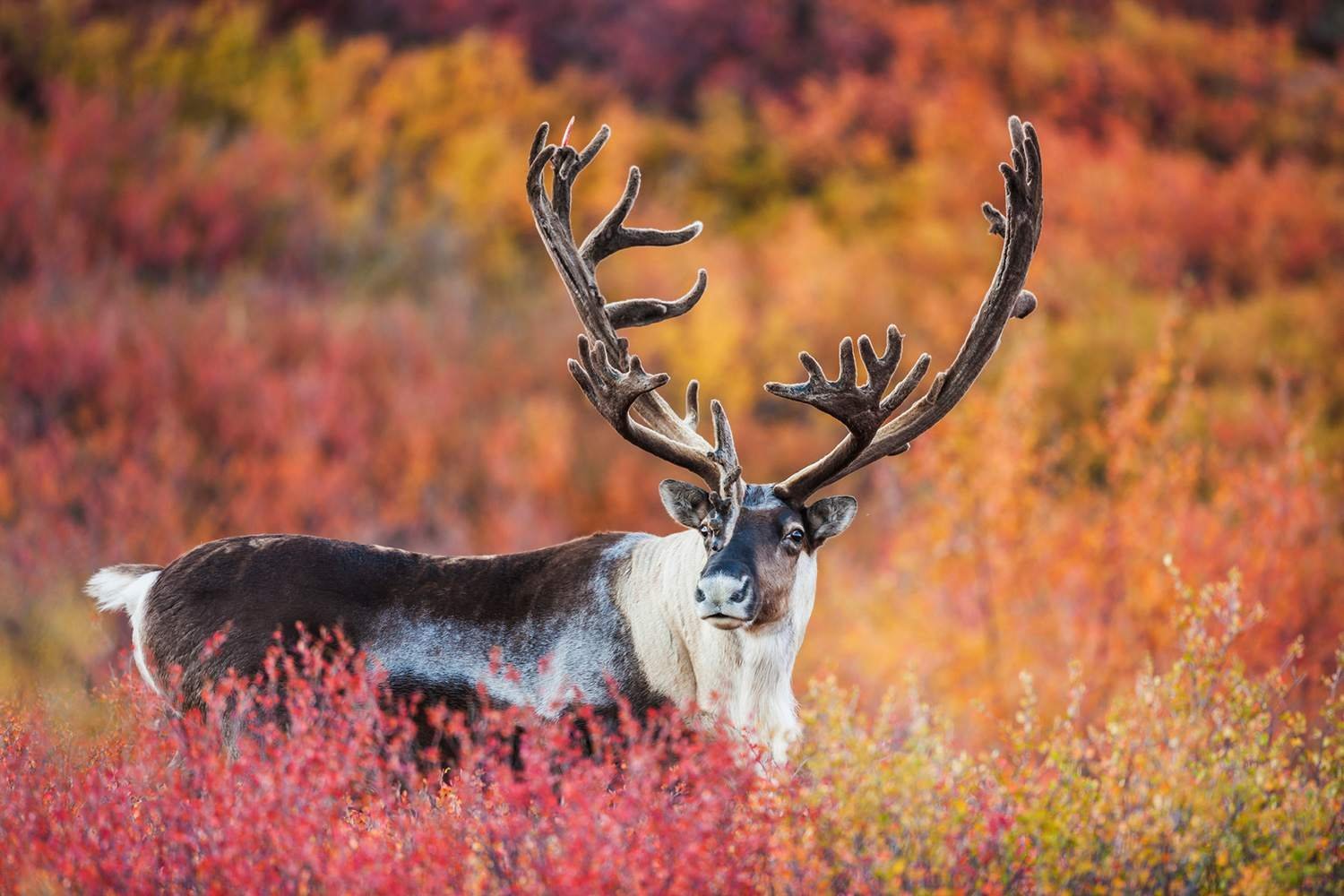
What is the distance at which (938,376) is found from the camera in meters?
5.52

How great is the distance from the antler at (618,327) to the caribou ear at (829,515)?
335mm

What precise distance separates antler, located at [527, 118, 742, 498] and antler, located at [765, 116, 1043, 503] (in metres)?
0.36

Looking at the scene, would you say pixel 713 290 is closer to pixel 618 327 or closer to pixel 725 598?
pixel 618 327

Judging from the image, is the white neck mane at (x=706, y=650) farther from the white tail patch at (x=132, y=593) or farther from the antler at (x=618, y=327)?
the white tail patch at (x=132, y=593)

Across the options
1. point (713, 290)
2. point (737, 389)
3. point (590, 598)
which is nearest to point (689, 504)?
point (590, 598)

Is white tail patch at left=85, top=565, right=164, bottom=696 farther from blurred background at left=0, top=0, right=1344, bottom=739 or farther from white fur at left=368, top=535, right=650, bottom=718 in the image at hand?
blurred background at left=0, top=0, right=1344, bottom=739

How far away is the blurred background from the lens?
12258mm

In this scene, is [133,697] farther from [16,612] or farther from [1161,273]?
[1161,273]

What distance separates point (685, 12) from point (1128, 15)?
26.9 ft

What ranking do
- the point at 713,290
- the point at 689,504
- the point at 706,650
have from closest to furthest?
the point at 706,650 → the point at 689,504 → the point at 713,290

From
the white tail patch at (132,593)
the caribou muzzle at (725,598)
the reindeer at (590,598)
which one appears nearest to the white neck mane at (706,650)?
the reindeer at (590,598)

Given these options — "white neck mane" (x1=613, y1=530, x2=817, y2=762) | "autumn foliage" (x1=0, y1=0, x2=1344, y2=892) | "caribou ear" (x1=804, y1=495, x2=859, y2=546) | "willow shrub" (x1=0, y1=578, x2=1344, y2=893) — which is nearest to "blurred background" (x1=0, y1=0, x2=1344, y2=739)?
"autumn foliage" (x1=0, y1=0, x2=1344, y2=892)

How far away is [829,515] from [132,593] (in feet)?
8.46

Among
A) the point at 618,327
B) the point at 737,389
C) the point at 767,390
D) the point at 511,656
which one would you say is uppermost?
the point at 618,327
